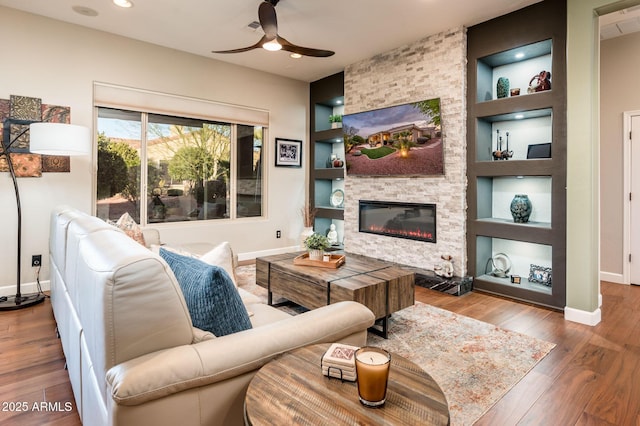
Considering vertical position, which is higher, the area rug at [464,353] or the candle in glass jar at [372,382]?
the candle in glass jar at [372,382]

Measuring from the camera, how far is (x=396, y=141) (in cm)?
452

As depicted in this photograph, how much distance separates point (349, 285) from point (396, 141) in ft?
8.18

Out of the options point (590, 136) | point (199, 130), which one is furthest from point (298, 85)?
point (590, 136)

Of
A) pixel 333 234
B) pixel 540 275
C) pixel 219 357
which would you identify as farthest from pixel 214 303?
pixel 333 234

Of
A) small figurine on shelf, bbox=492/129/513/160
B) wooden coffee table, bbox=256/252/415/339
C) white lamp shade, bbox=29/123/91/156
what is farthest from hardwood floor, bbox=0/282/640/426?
small figurine on shelf, bbox=492/129/513/160

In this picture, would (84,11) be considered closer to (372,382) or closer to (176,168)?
(176,168)

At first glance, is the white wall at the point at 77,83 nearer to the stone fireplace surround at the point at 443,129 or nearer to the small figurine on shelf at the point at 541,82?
the stone fireplace surround at the point at 443,129

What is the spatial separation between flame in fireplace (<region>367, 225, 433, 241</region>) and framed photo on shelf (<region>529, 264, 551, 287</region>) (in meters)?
1.10

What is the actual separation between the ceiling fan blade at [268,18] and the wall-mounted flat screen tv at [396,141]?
2.01 m

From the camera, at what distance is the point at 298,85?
19.8ft

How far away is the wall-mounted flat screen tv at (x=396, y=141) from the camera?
416cm

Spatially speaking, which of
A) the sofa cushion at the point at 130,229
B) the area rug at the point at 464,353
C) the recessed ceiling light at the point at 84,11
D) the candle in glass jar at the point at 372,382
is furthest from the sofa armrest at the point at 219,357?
the recessed ceiling light at the point at 84,11

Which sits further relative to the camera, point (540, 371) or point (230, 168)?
point (230, 168)

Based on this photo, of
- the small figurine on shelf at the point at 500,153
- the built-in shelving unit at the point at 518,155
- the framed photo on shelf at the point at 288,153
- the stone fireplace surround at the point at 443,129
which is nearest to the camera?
the built-in shelving unit at the point at 518,155
